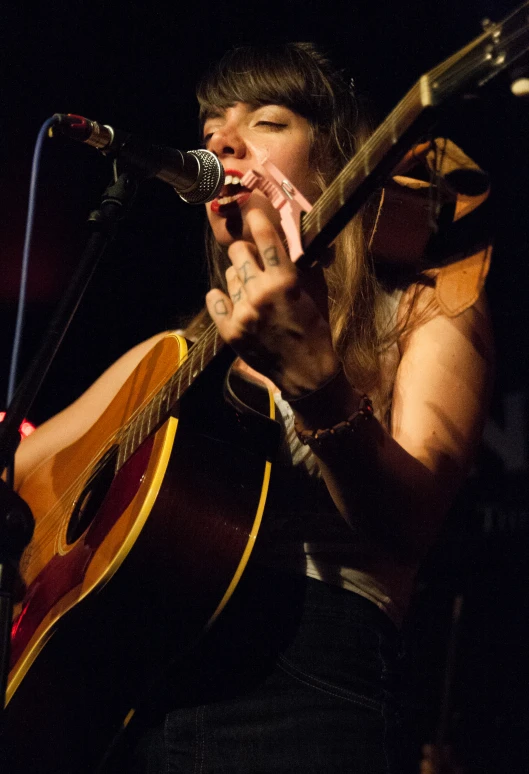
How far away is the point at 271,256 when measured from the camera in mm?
1214

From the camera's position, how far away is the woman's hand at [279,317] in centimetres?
120

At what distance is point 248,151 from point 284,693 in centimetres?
117

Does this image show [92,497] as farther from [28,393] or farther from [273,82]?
[273,82]

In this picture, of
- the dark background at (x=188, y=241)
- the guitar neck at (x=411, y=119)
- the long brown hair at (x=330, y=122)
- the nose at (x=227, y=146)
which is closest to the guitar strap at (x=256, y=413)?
the long brown hair at (x=330, y=122)

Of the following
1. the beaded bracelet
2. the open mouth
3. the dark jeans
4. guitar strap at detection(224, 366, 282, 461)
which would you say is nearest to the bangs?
the open mouth

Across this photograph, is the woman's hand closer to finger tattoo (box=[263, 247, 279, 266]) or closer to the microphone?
finger tattoo (box=[263, 247, 279, 266])

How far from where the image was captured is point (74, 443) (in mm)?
2240

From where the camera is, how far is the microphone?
1.44 metres

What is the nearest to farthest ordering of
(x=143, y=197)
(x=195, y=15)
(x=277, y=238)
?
1. (x=277, y=238)
2. (x=195, y=15)
3. (x=143, y=197)

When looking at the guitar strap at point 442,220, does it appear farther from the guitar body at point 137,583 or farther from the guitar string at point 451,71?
the guitar body at point 137,583

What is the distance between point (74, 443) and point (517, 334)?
1669mm

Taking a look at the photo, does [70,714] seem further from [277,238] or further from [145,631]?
[277,238]

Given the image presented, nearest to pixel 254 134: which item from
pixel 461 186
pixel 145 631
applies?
pixel 461 186

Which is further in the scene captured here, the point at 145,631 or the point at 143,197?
the point at 143,197
